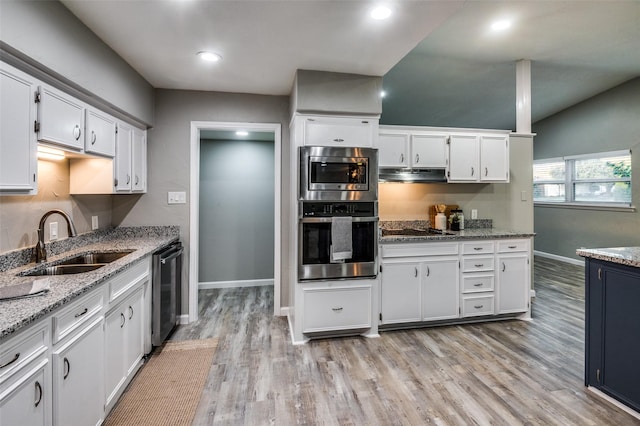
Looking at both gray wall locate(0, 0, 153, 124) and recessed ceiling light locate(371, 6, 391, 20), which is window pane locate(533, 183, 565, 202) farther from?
gray wall locate(0, 0, 153, 124)

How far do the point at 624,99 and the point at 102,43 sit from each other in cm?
717

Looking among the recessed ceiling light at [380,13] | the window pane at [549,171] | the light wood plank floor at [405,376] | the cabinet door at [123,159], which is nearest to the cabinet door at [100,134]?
the cabinet door at [123,159]

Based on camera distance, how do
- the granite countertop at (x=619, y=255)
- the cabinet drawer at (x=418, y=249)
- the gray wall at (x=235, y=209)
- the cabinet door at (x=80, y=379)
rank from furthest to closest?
1. the gray wall at (x=235, y=209)
2. the cabinet drawer at (x=418, y=249)
3. the granite countertop at (x=619, y=255)
4. the cabinet door at (x=80, y=379)

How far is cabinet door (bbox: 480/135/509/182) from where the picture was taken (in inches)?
138

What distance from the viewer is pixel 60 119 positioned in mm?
1851

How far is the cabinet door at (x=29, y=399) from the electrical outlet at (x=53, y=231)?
1.32 m

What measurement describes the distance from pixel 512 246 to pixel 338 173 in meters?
2.03

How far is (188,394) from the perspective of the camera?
2.07 m

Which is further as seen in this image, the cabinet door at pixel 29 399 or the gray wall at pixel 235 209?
the gray wall at pixel 235 209

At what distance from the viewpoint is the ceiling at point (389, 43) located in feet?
6.31

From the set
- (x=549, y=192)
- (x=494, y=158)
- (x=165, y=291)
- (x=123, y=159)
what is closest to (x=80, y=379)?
(x=165, y=291)

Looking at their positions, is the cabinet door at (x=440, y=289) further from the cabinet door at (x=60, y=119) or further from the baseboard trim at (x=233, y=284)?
the cabinet door at (x=60, y=119)

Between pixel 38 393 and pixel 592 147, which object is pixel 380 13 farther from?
pixel 592 147

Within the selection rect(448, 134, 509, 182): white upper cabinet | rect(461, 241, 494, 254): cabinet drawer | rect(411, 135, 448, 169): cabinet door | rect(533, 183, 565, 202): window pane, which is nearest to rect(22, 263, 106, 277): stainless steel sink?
rect(411, 135, 448, 169): cabinet door
